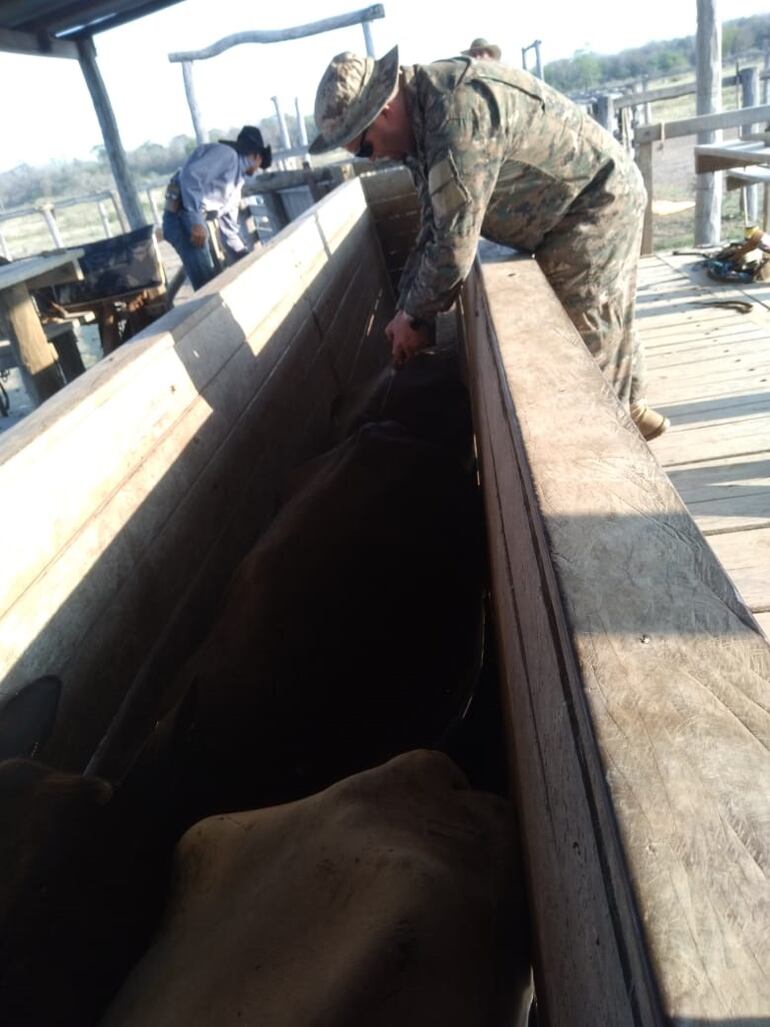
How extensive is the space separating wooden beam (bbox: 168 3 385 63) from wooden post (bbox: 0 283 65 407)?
7.19m

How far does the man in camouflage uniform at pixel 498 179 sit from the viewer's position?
7.95ft

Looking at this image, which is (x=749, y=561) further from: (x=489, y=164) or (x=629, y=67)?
(x=629, y=67)

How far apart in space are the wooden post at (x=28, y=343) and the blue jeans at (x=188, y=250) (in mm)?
2197

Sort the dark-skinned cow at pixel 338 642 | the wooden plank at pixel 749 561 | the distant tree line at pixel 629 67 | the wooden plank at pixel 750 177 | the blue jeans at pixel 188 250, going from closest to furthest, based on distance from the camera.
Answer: the dark-skinned cow at pixel 338 642 → the wooden plank at pixel 749 561 → the wooden plank at pixel 750 177 → the blue jeans at pixel 188 250 → the distant tree line at pixel 629 67

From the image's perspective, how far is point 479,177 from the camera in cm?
244

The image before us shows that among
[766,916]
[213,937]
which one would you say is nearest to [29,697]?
[213,937]

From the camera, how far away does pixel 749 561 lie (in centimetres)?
243

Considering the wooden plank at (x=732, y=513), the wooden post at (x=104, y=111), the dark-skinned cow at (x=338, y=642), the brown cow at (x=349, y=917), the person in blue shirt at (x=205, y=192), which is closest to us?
the brown cow at (x=349, y=917)

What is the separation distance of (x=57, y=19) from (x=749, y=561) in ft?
27.4

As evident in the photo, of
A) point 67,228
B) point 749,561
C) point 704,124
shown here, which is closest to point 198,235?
point 704,124

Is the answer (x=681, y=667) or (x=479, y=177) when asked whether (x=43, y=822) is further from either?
(x=479, y=177)

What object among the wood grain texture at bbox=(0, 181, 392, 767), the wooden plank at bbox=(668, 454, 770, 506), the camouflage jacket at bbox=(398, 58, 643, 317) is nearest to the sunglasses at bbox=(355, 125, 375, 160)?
the camouflage jacket at bbox=(398, 58, 643, 317)

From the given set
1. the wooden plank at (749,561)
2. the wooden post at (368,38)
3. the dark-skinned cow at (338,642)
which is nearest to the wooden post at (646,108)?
the wooden post at (368,38)

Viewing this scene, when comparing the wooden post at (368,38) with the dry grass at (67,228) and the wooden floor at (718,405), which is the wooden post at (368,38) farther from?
the dry grass at (67,228)
